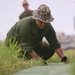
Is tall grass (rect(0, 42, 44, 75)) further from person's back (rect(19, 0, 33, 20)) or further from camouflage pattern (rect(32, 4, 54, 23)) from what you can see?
person's back (rect(19, 0, 33, 20))

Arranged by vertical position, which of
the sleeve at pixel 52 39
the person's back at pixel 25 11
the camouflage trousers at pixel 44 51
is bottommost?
the camouflage trousers at pixel 44 51

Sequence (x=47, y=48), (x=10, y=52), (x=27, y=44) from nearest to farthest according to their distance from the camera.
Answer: (x=10, y=52) < (x=27, y=44) < (x=47, y=48)

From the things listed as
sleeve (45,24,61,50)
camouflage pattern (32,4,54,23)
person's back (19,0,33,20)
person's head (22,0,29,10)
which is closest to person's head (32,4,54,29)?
camouflage pattern (32,4,54,23)

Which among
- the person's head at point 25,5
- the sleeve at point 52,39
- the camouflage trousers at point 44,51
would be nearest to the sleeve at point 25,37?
the sleeve at point 52,39

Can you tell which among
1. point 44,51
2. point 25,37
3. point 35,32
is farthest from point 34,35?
point 44,51

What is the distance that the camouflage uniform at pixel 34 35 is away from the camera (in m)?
8.36

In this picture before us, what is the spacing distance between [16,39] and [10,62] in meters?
2.55

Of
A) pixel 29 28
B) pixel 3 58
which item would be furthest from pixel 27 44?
pixel 3 58

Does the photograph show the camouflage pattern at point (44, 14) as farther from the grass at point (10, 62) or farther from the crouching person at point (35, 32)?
the grass at point (10, 62)

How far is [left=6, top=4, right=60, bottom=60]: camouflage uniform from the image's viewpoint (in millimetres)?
8359

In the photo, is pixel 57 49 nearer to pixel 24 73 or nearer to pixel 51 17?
pixel 51 17

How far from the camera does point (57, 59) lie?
8789 millimetres

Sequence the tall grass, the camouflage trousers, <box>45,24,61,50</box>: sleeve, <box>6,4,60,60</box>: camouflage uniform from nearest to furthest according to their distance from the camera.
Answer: the tall grass < <box>6,4,60,60</box>: camouflage uniform < <box>45,24,61,50</box>: sleeve < the camouflage trousers

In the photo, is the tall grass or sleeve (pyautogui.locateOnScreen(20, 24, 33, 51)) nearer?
the tall grass
